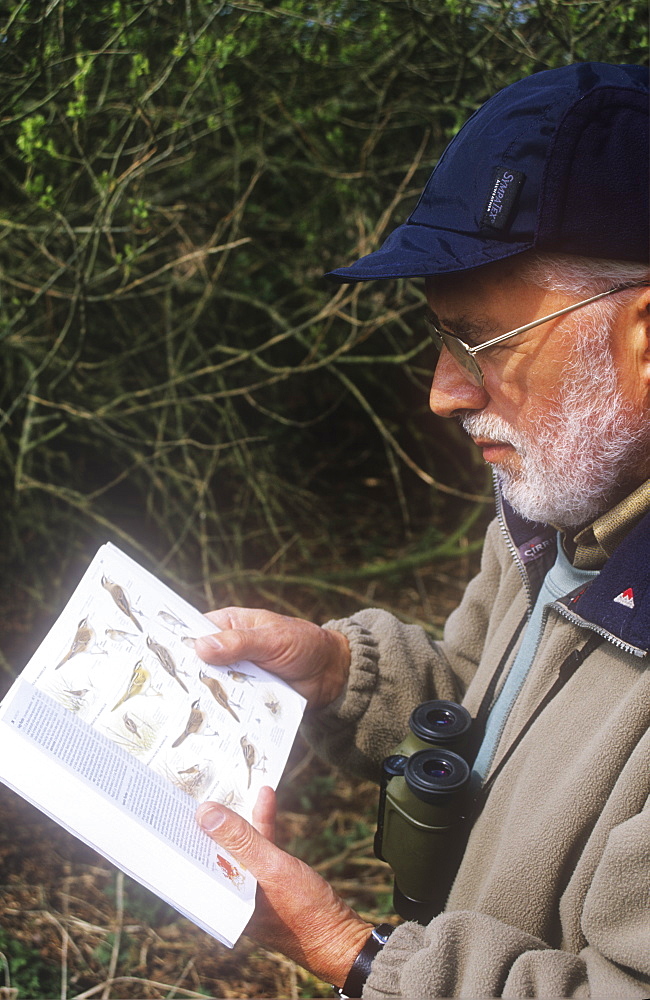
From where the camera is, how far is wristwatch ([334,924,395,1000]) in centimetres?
148

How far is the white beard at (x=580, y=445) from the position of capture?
4.72 ft

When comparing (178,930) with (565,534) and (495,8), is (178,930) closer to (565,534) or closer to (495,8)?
(565,534)

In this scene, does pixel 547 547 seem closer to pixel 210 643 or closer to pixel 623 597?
pixel 623 597

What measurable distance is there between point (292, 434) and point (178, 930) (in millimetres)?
3405

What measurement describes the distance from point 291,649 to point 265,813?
0.40 m

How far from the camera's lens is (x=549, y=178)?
1345 mm

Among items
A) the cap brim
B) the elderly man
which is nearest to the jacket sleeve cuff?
the elderly man

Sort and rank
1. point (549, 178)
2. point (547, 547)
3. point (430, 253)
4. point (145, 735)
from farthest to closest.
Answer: point (547, 547)
point (145, 735)
point (430, 253)
point (549, 178)

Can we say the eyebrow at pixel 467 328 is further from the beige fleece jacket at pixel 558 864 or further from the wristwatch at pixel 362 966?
the wristwatch at pixel 362 966

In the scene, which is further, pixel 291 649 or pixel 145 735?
pixel 291 649

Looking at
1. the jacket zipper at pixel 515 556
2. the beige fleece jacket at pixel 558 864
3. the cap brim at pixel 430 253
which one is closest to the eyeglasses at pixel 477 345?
the cap brim at pixel 430 253

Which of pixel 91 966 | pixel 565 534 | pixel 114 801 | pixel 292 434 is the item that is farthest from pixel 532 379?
pixel 292 434

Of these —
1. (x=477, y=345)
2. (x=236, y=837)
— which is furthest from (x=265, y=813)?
(x=477, y=345)

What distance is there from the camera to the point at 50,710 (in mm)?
1457
